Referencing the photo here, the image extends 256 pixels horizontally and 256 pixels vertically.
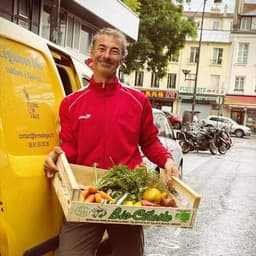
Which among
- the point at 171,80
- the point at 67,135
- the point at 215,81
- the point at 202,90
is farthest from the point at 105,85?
the point at 171,80

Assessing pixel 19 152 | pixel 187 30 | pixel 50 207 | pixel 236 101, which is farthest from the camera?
pixel 236 101

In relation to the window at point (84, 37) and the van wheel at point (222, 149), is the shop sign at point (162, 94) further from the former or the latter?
the window at point (84, 37)

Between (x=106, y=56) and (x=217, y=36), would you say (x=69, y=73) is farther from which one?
(x=217, y=36)

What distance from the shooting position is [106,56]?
2.80 meters

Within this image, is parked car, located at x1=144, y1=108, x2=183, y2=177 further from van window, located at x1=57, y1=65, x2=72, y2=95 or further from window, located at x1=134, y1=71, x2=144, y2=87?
window, located at x1=134, y1=71, x2=144, y2=87

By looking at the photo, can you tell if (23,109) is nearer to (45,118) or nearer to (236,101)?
(45,118)

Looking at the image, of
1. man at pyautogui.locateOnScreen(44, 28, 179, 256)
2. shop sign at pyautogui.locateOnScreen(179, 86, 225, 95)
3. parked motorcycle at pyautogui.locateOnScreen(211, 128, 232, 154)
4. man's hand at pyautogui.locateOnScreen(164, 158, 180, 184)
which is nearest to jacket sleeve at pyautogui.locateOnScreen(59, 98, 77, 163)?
man at pyautogui.locateOnScreen(44, 28, 179, 256)

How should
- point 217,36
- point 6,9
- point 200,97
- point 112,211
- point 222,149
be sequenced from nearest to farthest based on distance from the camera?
point 112,211 < point 6,9 < point 222,149 < point 200,97 < point 217,36

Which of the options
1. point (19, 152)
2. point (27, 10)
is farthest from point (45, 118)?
point (27, 10)

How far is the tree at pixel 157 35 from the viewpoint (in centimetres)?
2425

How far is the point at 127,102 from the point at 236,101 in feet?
150

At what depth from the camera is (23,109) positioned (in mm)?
2668

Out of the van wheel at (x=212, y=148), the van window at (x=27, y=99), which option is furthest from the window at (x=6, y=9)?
the van wheel at (x=212, y=148)

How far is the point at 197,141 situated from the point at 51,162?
17728mm
